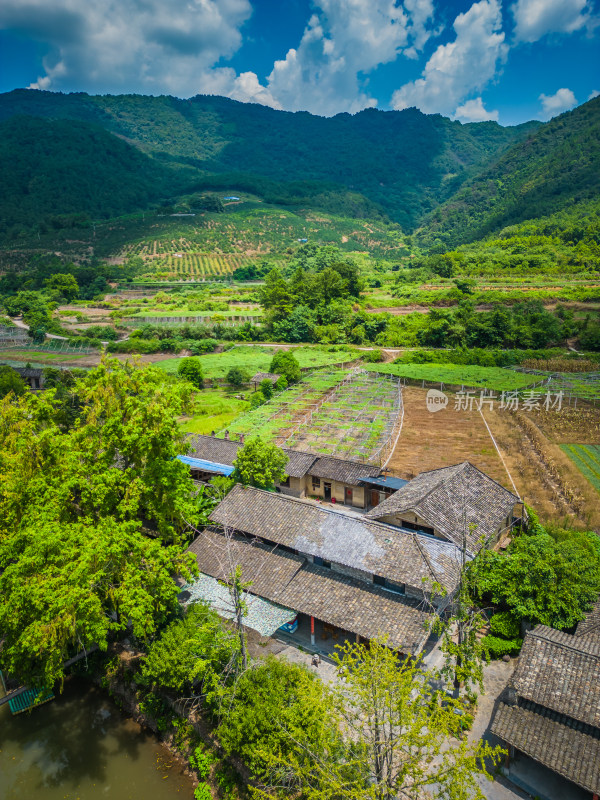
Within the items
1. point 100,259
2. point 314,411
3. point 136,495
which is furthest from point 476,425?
point 100,259

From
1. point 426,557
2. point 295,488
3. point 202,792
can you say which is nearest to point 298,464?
point 295,488

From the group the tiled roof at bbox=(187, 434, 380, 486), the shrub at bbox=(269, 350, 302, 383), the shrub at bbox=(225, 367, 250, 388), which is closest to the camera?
the tiled roof at bbox=(187, 434, 380, 486)

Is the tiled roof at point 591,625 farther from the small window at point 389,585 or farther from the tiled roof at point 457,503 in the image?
the small window at point 389,585

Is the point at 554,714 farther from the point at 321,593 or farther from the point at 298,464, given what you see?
the point at 298,464

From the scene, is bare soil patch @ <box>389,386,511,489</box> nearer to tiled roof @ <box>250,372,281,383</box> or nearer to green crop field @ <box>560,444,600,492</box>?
green crop field @ <box>560,444,600,492</box>

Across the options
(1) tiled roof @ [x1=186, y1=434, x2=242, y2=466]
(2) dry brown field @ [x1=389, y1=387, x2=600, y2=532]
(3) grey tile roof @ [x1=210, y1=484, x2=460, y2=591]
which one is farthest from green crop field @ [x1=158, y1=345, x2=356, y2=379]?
(3) grey tile roof @ [x1=210, y1=484, x2=460, y2=591]

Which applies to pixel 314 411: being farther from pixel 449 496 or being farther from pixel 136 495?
pixel 136 495

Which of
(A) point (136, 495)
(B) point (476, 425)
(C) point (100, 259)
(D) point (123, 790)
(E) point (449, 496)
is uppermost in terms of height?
(C) point (100, 259)
